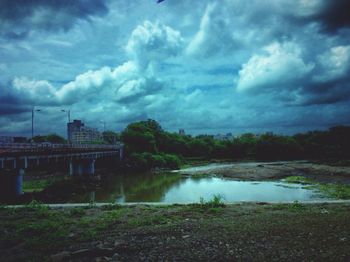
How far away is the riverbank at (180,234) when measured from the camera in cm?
988

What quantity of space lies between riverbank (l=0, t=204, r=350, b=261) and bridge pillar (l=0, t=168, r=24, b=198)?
20.6m

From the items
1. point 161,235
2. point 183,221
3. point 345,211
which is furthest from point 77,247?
point 345,211

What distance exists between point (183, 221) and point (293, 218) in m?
4.84

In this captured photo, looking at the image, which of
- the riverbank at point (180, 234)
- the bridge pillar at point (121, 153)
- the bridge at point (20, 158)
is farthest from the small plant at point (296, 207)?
the bridge pillar at point (121, 153)

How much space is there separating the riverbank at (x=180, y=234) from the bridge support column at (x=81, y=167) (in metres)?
46.7

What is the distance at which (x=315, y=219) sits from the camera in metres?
14.7

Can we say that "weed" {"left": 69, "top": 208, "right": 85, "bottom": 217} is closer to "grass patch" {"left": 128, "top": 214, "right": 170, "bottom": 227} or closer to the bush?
"grass patch" {"left": 128, "top": 214, "right": 170, "bottom": 227}

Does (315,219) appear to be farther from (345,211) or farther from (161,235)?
(161,235)

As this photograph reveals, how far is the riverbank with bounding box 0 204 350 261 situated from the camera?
9.88 m

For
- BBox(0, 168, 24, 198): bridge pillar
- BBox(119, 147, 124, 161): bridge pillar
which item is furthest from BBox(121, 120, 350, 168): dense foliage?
BBox(0, 168, 24, 198): bridge pillar

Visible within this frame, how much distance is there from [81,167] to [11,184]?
28.3 m

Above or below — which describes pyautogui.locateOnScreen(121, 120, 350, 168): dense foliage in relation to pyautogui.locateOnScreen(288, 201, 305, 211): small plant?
above

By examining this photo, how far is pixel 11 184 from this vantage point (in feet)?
124

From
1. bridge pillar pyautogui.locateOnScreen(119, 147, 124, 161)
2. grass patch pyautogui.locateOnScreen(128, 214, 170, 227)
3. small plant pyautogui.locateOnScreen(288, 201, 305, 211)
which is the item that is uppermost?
bridge pillar pyautogui.locateOnScreen(119, 147, 124, 161)
